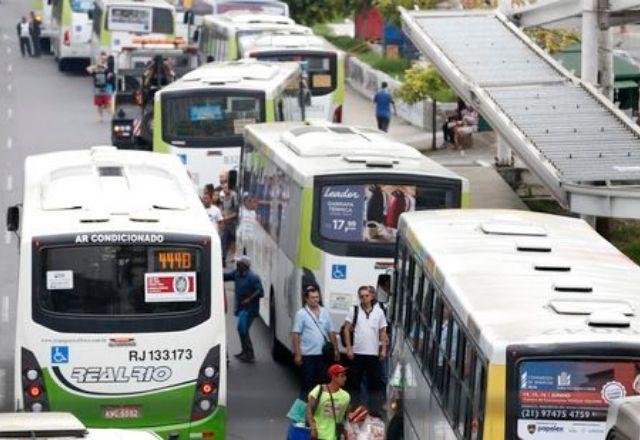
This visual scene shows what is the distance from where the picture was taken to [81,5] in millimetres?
59312

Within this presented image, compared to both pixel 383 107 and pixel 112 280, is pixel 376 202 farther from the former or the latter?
pixel 383 107

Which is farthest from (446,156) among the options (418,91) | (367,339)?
(367,339)

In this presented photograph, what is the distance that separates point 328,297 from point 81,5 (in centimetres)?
3776

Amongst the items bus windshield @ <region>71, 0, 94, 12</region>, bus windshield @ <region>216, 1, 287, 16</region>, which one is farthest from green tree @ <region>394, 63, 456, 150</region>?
bus windshield @ <region>71, 0, 94, 12</region>

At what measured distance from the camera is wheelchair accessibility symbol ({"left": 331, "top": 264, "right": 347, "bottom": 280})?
22875 millimetres

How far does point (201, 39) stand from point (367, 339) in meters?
33.4

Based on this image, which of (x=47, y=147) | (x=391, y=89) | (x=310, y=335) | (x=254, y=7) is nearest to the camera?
(x=310, y=335)

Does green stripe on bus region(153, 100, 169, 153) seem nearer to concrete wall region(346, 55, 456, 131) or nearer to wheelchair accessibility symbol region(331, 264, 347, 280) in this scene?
wheelchair accessibility symbol region(331, 264, 347, 280)

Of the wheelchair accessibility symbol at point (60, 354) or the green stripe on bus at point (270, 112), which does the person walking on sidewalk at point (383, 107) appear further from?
the wheelchair accessibility symbol at point (60, 354)

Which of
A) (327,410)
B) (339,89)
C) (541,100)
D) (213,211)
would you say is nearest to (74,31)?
(339,89)

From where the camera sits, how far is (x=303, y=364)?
71.4 feet

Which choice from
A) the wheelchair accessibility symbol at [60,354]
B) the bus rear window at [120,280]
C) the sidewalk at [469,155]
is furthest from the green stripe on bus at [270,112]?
the wheelchair accessibility symbol at [60,354]

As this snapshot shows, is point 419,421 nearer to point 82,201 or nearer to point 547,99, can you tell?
point 82,201

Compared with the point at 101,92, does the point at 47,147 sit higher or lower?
lower
